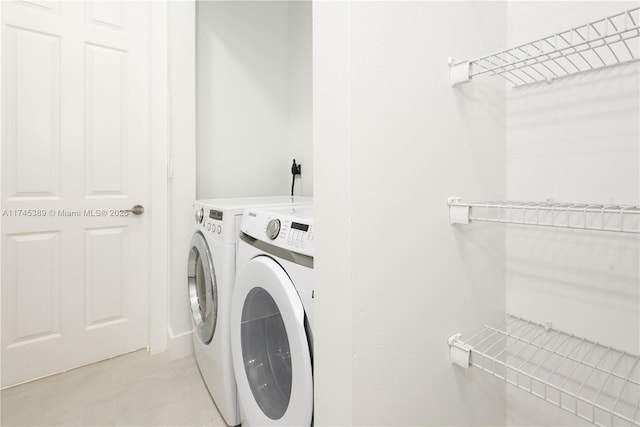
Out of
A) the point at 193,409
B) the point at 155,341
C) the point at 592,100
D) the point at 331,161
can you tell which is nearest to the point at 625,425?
the point at 592,100

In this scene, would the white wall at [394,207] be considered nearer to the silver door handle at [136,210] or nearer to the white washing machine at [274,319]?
the white washing machine at [274,319]

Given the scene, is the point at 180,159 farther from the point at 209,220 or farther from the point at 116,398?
the point at 116,398

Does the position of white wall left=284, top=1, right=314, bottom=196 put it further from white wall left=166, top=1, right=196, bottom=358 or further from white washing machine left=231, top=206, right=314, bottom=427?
white washing machine left=231, top=206, right=314, bottom=427

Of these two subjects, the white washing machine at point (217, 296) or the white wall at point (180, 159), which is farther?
the white wall at point (180, 159)

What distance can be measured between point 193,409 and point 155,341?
682 millimetres

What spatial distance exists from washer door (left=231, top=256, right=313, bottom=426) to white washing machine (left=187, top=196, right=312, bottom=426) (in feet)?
0.43

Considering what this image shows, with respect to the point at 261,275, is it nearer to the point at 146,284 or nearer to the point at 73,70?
the point at 146,284

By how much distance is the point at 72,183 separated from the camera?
1.70 metres

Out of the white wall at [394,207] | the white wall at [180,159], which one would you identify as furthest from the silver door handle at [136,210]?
the white wall at [394,207]

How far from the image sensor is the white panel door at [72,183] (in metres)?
1.57

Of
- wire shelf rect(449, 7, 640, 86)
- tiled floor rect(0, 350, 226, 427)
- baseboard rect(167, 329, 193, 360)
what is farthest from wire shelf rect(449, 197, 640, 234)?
baseboard rect(167, 329, 193, 360)

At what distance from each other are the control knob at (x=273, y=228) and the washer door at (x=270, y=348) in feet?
0.25

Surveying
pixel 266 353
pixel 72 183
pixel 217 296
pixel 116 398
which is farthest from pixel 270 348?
pixel 72 183

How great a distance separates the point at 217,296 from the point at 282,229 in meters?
0.56
